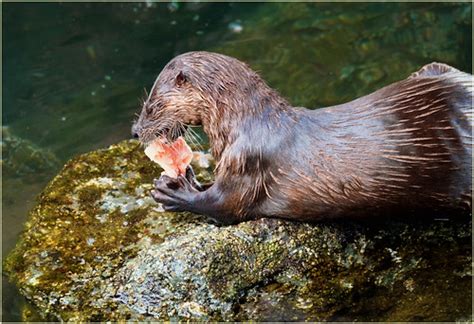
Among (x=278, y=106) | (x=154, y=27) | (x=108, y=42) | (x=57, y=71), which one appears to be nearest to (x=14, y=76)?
(x=57, y=71)

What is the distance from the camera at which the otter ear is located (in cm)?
398

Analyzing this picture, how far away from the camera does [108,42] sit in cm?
767

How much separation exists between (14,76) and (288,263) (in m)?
4.32

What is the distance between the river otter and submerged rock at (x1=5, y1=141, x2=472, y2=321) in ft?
0.48

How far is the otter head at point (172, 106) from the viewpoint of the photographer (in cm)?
399

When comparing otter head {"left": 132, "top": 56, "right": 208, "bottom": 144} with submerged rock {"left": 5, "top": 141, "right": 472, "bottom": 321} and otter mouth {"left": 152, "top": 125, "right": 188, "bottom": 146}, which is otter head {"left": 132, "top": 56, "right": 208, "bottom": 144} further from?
submerged rock {"left": 5, "top": 141, "right": 472, "bottom": 321}

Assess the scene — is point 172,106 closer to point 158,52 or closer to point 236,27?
point 158,52

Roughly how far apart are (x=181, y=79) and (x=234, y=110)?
0.33 m

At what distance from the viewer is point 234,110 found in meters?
3.91

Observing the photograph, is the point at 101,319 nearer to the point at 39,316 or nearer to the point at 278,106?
the point at 39,316

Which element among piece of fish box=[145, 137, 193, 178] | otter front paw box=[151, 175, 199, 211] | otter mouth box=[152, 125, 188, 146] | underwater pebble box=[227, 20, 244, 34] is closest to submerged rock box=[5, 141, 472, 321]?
otter front paw box=[151, 175, 199, 211]

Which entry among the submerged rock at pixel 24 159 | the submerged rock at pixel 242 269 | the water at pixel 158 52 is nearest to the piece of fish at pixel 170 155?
the submerged rock at pixel 242 269

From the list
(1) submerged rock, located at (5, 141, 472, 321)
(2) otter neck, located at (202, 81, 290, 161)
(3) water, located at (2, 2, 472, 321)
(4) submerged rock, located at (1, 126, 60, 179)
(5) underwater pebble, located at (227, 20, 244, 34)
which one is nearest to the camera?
(1) submerged rock, located at (5, 141, 472, 321)

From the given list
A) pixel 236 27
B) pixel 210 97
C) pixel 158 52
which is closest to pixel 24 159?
pixel 158 52
